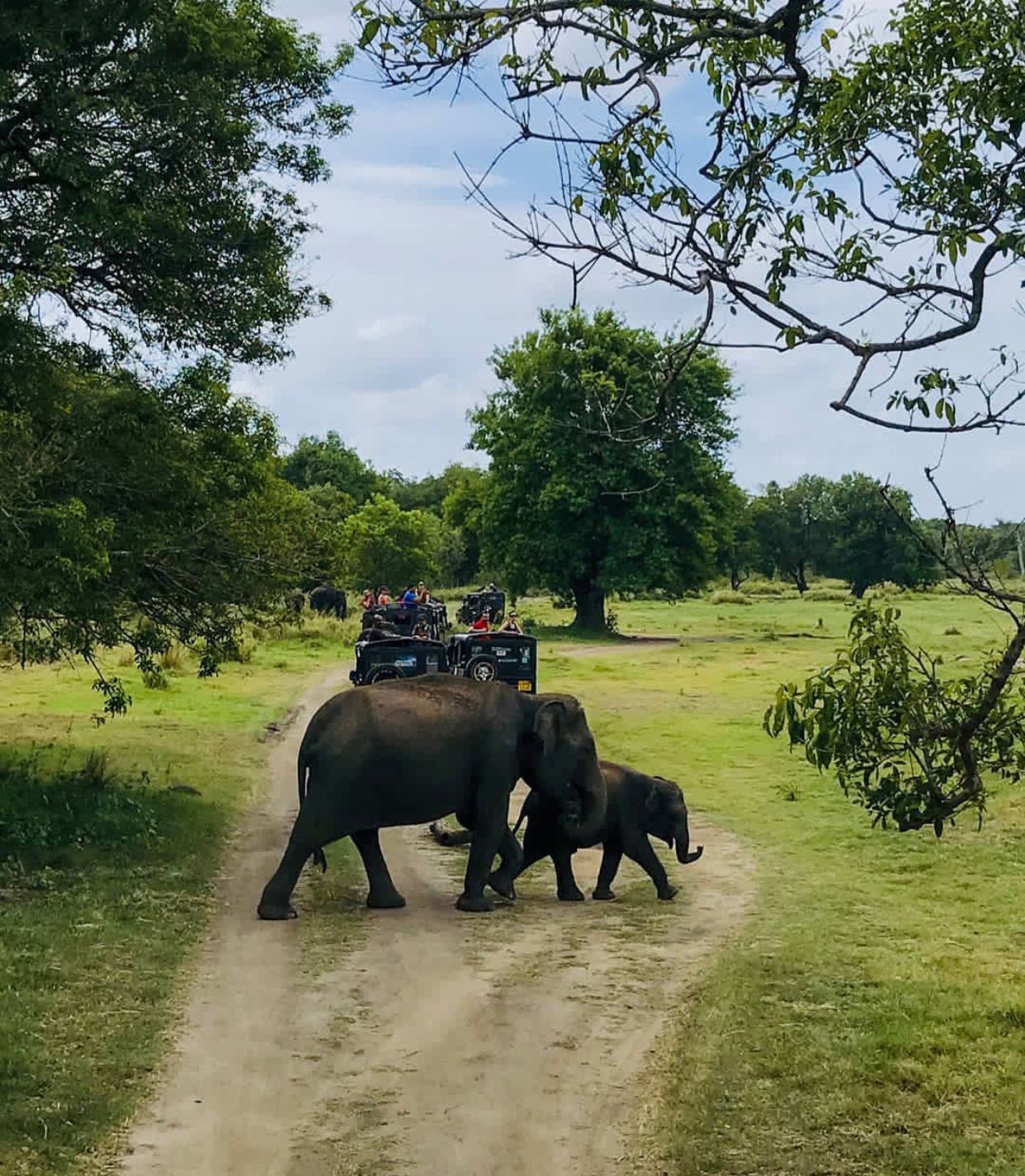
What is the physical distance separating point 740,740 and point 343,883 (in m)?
11.9

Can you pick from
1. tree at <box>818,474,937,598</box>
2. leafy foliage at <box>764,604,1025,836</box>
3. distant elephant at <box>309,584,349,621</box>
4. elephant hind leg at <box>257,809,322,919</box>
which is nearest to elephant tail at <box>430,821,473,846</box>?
elephant hind leg at <box>257,809,322,919</box>

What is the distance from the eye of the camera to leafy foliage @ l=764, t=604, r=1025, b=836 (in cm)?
625

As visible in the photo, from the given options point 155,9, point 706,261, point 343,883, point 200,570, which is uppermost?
point 155,9

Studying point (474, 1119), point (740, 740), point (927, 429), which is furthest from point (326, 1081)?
point (740, 740)

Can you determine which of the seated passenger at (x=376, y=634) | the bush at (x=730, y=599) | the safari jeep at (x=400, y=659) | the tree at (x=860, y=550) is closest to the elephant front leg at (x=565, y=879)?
→ the safari jeep at (x=400, y=659)

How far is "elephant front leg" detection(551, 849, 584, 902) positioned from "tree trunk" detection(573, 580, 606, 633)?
41.0 m

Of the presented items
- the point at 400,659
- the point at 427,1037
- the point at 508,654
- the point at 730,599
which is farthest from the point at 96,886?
the point at 730,599

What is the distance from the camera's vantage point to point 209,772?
19891 millimetres

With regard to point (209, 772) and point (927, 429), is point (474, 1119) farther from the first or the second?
point (209, 772)

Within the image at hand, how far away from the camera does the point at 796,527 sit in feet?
310

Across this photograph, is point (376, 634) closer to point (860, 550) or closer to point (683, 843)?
point (683, 843)

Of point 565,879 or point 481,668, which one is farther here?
point 481,668

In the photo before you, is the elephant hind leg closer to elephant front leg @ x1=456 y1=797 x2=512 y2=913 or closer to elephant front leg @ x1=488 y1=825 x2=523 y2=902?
elephant front leg @ x1=456 y1=797 x2=512 y2=913

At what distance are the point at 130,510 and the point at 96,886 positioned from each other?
4005mm
